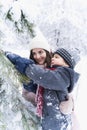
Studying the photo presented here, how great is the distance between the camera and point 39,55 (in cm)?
216

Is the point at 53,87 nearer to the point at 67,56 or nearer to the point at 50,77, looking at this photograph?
the point at 50,77

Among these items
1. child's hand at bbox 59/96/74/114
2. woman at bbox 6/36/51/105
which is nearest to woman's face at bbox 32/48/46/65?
woman at bbox 6/36/51/105

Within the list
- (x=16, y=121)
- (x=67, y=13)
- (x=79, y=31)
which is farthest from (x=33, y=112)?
(x=79, y=31)

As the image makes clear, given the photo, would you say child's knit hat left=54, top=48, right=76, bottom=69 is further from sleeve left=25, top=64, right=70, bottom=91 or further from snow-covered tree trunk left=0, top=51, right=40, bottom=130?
snow-covered tree trunk left=0, top=51, right=40, bottom=130

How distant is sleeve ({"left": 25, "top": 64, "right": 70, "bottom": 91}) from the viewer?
1948 millimetres

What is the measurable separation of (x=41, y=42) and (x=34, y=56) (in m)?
0.11

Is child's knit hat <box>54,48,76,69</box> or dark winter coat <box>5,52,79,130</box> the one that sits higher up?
child's knit hat <box>54,48,76,69</box>

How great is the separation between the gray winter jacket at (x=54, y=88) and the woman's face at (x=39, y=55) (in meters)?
0.14

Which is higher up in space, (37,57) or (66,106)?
(37,57)

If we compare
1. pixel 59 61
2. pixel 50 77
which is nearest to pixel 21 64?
pixel 50 77

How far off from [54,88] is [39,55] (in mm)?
253

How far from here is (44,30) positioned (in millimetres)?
13430

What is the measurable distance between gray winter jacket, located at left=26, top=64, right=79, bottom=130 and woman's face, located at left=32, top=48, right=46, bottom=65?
135mm

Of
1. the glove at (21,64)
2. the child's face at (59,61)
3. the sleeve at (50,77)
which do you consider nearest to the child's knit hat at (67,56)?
the child's face at (59,61)
